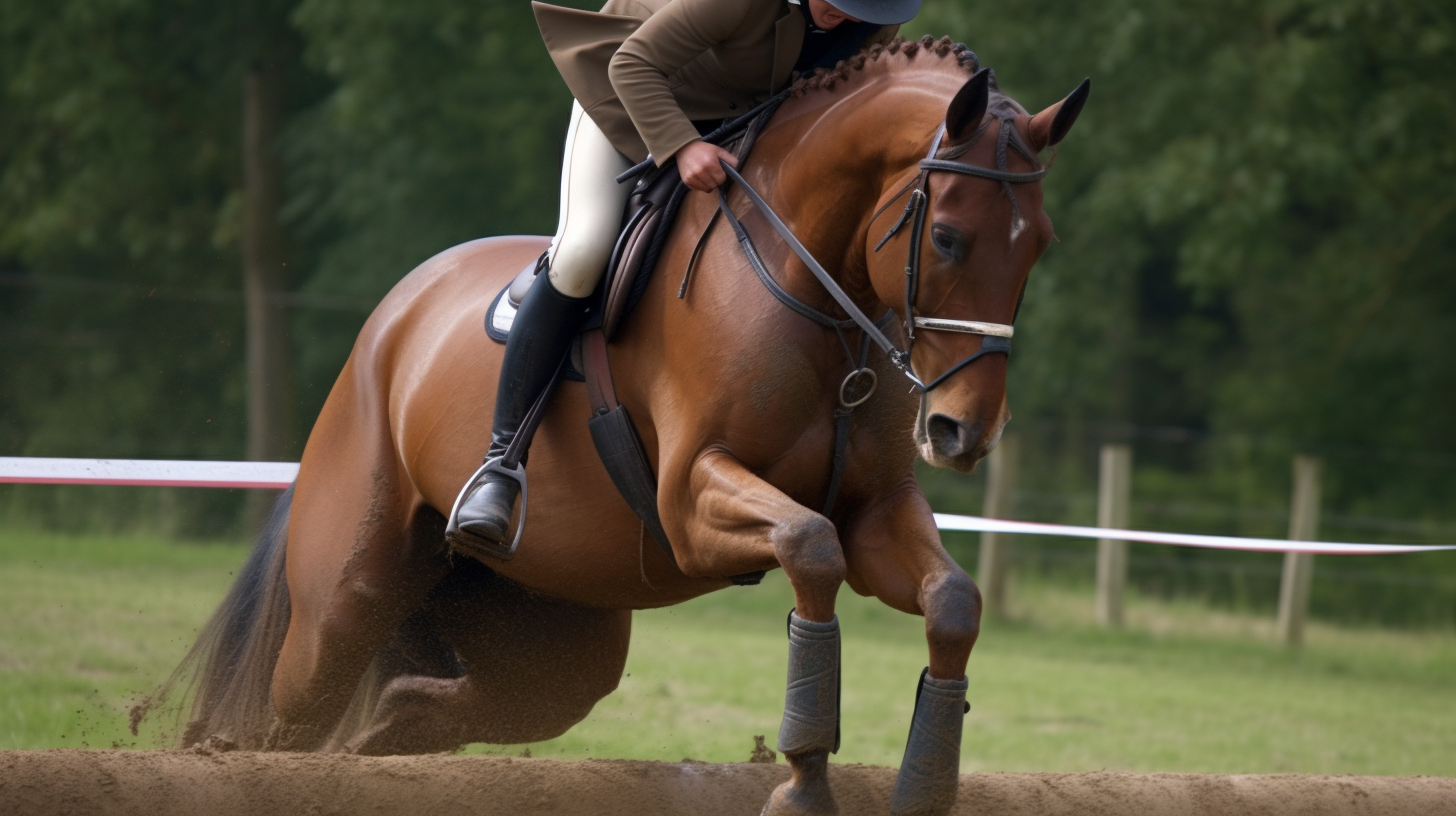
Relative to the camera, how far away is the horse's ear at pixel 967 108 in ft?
10.7

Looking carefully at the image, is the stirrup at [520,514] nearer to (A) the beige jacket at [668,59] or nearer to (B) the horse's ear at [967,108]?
(A) the beige jacket at [668,59]

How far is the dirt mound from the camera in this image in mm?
3430

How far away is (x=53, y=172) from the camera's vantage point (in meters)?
19.5

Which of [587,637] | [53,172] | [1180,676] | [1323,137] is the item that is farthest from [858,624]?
[53,172]

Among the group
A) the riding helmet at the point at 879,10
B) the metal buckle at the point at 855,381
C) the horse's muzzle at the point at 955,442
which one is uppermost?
the riding helmet at the point at 879,10

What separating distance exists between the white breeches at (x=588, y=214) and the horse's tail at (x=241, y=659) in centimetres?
175

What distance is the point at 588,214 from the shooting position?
4117 mm

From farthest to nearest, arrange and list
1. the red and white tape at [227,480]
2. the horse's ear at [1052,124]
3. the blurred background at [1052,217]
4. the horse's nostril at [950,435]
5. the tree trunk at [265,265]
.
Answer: the tree trunk at [265,265] < the blurred background at [1052,217] < the red and white tape at [227,480] < the horse's ear at [1052,124] < the horse's nostril at [950,435]

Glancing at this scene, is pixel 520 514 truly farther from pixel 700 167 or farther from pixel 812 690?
pixel 812 690

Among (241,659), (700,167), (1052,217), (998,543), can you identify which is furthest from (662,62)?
(1052,217)

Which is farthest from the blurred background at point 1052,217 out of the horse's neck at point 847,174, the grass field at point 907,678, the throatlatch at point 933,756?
the throatlatch at point 933,756

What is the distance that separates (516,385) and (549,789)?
1115mm

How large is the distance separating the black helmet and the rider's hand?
0.49m

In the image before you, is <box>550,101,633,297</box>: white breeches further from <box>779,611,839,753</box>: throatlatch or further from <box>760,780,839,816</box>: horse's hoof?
<box>760,780,839,816</box>: horse's hoof
